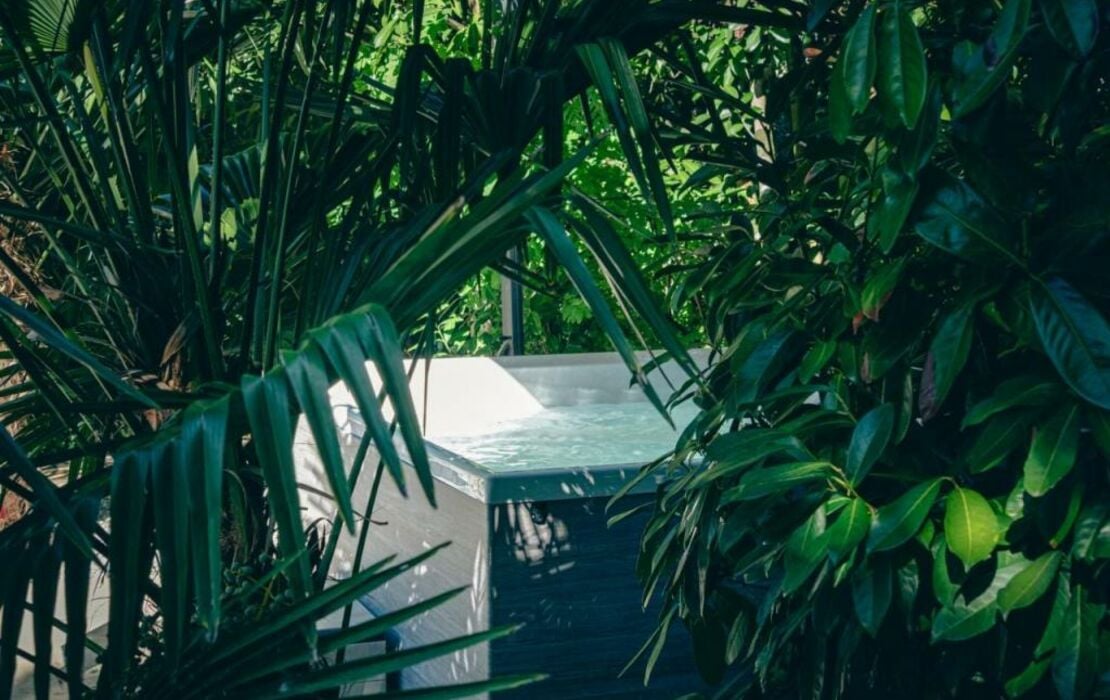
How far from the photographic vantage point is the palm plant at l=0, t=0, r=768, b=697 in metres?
0.93

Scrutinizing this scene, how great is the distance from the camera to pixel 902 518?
119 centimetres

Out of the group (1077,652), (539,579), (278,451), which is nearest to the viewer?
(278,451)

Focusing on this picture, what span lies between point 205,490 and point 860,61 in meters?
0.68

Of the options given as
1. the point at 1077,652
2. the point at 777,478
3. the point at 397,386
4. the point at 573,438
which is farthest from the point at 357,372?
the point at 573,438

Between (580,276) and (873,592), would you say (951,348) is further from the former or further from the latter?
(580,276)

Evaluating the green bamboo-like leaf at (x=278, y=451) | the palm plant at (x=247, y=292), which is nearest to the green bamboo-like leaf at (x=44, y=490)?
the palm plant at (x=247, y=292)

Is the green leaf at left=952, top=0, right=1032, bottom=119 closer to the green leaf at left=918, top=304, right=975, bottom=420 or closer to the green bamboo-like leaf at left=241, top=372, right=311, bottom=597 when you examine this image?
the green leaf at left=918, top=304, right=975, bottom=420

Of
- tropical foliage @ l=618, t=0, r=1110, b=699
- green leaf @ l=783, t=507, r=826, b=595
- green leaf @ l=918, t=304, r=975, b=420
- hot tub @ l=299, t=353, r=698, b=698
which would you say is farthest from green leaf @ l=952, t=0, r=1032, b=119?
hot tub @ l=299, t=353, r=698, b=698

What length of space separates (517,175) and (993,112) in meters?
0.48

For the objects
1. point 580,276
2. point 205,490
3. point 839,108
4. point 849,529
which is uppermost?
point 839,108

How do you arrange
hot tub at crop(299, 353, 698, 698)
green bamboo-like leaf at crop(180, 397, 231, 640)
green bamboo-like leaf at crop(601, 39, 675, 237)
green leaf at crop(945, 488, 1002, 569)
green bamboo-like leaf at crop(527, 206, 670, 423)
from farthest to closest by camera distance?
1. hot tub at crop(299, 353, 698, 698)
2. green bamboo-like leaf at crop(601, 39, 675, 237)
3. green leaf at crop(945, 488, 1002, 569)
4. green bamboo-like leaf at crop(527, 206, 670, 423)
5. green bamboo-like leaf at crop(180, 397, 231, 640)

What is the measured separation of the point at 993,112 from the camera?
125 cm

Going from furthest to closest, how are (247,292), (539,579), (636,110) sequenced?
(539,579), (247,292), (636,110)

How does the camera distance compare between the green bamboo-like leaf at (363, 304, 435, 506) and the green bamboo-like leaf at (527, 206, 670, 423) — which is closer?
the green bamboo-like leaf at (363, 304, 435, 506)
